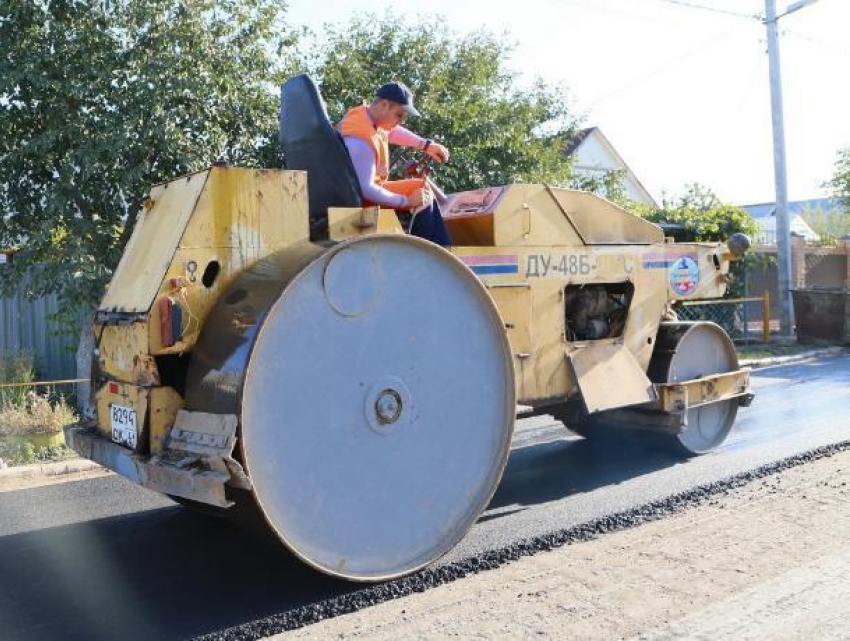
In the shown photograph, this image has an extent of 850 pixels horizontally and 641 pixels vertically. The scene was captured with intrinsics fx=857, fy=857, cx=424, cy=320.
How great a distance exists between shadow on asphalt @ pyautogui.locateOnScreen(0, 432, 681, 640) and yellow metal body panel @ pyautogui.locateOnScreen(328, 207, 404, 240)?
1.61 meters

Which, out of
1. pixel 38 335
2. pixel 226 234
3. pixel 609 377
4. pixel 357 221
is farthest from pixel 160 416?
pixel 38 335

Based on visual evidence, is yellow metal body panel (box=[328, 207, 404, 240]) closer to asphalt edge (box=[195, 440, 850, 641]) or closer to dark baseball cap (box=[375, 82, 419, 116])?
dark baseball cap (box=[375, 82, 419, 116])

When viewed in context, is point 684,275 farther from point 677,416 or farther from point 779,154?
point 779,154

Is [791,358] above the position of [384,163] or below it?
below

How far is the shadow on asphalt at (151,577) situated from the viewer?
3896mm

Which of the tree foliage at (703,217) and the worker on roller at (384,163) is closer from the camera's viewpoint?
the worker on roller at (384,163)

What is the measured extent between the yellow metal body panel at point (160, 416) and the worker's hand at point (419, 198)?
1.77 meters

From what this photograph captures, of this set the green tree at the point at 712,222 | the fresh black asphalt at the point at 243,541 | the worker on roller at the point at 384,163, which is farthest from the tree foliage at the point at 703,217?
the worker on roller at the point at 384,163

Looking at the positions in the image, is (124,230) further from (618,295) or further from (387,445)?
(387,445)

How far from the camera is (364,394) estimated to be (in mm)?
4133

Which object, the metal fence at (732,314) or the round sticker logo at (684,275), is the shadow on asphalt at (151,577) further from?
the metal fence at (732,314)

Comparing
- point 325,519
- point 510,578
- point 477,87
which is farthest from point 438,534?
point 477,87

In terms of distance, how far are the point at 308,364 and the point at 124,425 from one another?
1.11 metres

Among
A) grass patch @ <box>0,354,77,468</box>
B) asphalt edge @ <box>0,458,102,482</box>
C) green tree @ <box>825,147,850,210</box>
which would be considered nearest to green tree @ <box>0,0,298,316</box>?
grass patch @ <box>0,354,77,468</box>
